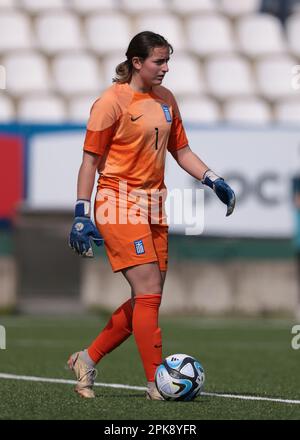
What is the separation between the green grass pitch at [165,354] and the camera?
6.02m

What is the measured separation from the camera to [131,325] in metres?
6.84

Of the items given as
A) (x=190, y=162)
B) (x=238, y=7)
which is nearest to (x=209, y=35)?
(x=238, y=7)

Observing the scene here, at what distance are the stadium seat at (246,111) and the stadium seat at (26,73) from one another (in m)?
2.76

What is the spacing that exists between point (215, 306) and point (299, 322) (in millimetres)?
1480

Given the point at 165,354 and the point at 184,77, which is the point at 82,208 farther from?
the point at 184,77

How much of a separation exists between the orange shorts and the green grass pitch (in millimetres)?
743

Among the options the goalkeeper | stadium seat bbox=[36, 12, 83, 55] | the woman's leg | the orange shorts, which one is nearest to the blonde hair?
the goalkeeper

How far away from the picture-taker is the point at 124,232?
21.7 feet

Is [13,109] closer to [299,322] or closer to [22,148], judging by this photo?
[22,148]

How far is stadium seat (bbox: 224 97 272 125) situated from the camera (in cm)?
1858

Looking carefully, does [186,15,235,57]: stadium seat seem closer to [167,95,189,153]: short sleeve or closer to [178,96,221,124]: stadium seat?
[178,96,221,124]: stadium seat

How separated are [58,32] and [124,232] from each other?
1393 centimetres

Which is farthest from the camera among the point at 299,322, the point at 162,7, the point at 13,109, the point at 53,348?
the point at 162,7
